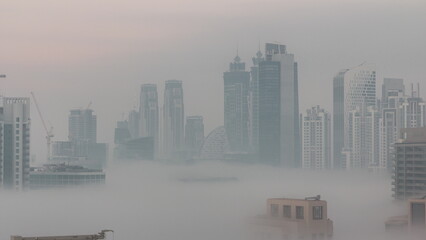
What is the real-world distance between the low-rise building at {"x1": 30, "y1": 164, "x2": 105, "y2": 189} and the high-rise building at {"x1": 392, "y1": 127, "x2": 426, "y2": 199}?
21.5m

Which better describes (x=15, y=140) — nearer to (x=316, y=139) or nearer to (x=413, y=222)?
(x=316, y=139)

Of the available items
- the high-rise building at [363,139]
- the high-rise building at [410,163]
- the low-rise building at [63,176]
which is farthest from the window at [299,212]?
the low-rise building at [63,176]

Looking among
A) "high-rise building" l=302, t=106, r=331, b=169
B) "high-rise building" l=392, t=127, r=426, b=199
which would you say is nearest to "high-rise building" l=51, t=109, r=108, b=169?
"high-rise building" l=302, t=106, r=331, b=169

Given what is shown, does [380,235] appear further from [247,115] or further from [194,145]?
[247,115]

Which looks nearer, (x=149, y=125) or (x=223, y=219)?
(x=223, y=219)

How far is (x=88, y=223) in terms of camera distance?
4391 cm

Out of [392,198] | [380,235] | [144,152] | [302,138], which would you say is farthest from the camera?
[144,152]

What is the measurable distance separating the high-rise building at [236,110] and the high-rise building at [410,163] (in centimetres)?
2024

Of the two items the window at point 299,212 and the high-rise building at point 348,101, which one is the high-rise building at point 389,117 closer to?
the high-rise building at point 348,101

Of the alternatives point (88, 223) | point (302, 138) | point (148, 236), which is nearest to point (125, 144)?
point (302, 138)

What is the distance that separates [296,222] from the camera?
35.7 meters

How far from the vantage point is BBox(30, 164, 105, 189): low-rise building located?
75250mm

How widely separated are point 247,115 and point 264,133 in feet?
14.3

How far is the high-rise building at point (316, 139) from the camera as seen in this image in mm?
70625
